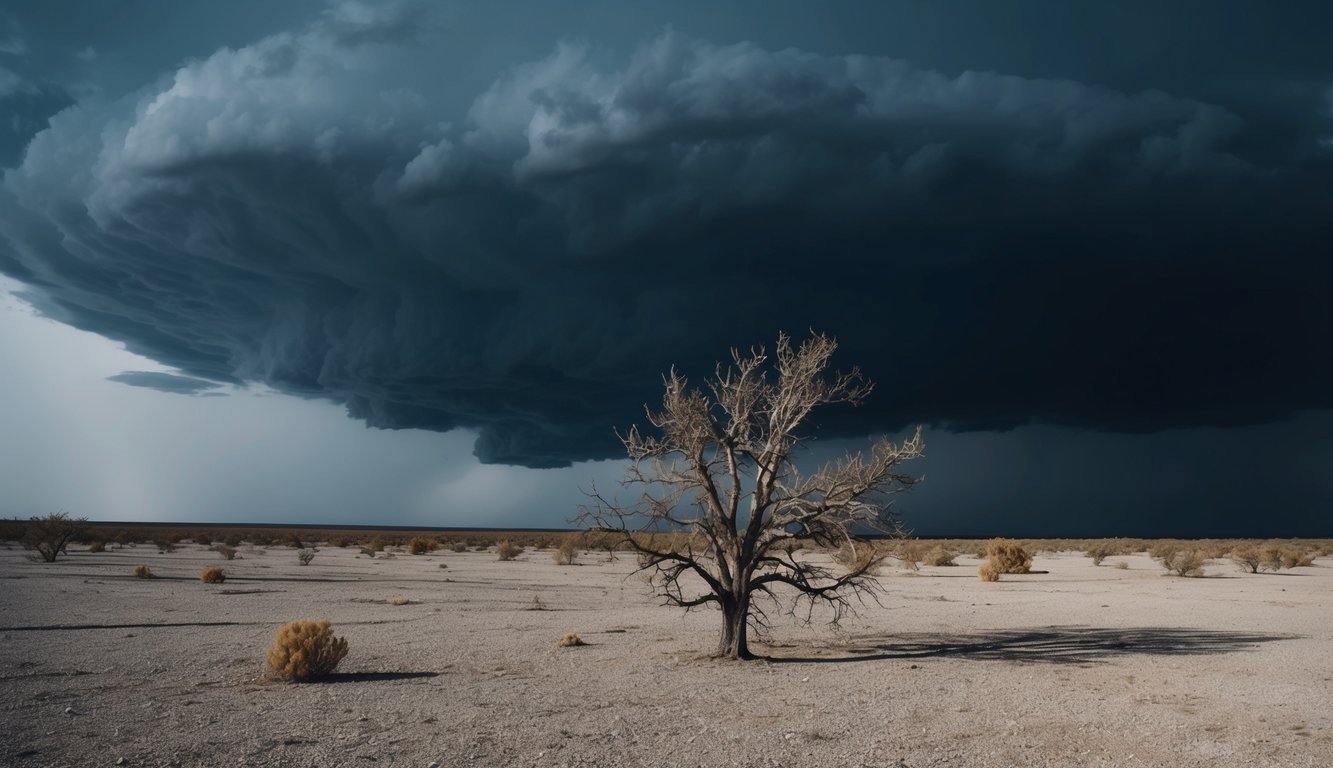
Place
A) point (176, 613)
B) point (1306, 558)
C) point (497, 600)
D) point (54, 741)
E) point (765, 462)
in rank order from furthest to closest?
point (1306, 558) < point (497, 600) < point (176, 613) < point (765, 462) < point (54, 741)

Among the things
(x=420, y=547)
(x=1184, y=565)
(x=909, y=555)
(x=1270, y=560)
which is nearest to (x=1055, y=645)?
(x=1184, y=565)

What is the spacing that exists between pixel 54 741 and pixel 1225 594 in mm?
36870

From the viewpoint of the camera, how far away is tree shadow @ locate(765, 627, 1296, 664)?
57.9 feet

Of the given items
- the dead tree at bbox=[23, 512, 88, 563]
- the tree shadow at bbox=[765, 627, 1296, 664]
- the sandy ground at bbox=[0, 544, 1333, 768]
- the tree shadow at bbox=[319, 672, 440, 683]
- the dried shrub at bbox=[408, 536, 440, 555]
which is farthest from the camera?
the dried shrub at bbox=[408, 536, 440, 555]

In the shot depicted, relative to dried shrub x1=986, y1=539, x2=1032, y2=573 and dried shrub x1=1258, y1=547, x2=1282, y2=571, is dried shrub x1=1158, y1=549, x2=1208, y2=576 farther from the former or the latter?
dried shrub x1=986, y1=539, x2=1032, y2=573

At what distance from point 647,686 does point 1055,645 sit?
34.9ft

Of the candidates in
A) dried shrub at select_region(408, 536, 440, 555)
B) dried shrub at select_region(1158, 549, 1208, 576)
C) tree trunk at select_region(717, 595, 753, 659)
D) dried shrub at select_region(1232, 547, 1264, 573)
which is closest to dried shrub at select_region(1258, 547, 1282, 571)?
dried shrub at select_region(1232, 547, 1264, 573)

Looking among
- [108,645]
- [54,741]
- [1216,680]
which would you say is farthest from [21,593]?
[1216,680]

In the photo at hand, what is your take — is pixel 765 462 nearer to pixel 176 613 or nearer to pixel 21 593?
pixel 176 613

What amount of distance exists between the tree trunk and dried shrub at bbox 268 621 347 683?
7.03m

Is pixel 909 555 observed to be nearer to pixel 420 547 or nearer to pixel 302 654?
pixel 420 547

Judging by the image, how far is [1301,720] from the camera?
1191 centimetres

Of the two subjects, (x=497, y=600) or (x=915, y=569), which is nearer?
(x=497, y=600)

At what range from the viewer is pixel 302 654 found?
13.9 m
